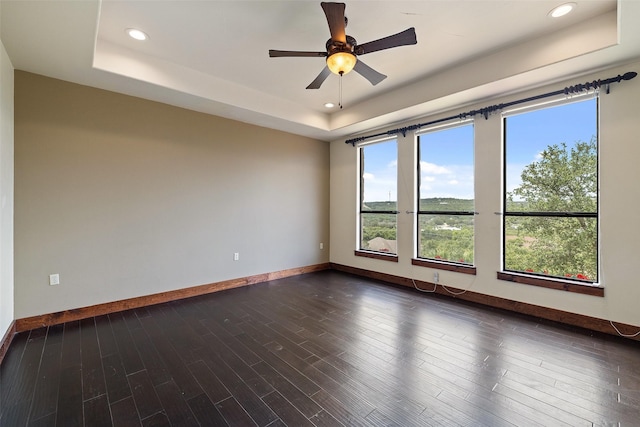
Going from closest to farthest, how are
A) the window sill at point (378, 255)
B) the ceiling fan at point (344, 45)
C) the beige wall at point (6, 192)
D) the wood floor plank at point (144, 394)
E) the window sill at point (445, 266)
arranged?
the wood floor plank at point (144, 394), the ceiling fan at point (344, 45), the beige wall at point (6, 192), the window sill at point (445, 266), the window sill at point (378, 255)

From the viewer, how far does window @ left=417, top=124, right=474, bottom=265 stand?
3945mm

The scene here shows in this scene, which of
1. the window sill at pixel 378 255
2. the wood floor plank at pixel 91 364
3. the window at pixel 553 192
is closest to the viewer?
→ the wood floor plank at pixel 91 364

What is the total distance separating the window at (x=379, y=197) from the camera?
488 cm

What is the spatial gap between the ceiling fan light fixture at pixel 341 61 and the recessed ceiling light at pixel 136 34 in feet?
6.26

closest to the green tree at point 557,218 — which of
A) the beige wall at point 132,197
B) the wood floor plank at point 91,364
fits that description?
the beige wall at point 132,197

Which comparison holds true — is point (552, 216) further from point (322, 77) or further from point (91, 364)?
point (91, 364)

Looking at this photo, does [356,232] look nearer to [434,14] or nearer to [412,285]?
[412,285]

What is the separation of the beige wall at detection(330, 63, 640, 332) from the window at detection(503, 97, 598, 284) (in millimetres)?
111

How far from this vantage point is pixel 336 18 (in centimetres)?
208

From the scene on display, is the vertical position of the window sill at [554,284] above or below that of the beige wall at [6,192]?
below

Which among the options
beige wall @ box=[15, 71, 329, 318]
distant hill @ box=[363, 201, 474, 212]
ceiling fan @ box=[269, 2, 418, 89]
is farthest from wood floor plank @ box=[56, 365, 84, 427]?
distant hill @ box=[363, 201, 474, 212]

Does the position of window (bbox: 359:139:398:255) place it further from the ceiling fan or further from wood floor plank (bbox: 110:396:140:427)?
wood floor plank (bbox: 110:396:140:427)

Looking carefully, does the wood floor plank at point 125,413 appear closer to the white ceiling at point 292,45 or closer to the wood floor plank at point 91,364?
the wood floor plank at point 91,364

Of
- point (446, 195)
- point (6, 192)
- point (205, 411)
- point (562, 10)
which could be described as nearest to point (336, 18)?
point (562, 10)
